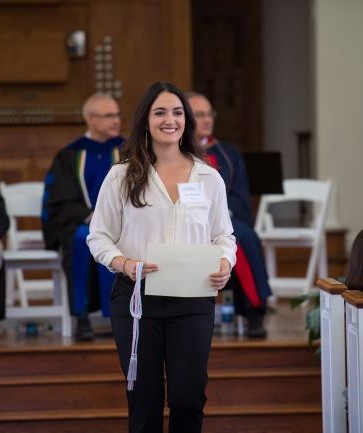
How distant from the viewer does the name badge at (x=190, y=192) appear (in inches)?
146

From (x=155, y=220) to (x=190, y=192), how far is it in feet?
0.50

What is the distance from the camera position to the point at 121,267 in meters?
3.66

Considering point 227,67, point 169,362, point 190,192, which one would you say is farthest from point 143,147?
point 227,67

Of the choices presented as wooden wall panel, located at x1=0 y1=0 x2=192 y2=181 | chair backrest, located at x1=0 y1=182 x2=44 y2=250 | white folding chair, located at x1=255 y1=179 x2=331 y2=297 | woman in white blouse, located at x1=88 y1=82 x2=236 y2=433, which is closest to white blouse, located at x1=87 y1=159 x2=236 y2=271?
woman in white blouse, located at x1=88 y1=82 x2=236 y2=433

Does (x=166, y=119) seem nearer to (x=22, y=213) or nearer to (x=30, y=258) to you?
(x=30, y=258)

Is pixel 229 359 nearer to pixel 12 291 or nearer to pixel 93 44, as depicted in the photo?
pixel 12 291

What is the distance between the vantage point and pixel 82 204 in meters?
6.41

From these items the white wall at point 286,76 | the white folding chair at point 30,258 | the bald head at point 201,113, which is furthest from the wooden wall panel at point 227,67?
the bald head at point 201,113

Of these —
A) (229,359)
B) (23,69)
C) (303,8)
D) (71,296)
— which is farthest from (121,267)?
(303,8)

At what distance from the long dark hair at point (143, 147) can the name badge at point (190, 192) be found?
0.12 m

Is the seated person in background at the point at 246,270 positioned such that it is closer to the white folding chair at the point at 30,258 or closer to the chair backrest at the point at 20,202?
the white folding chair at the point at 30,258

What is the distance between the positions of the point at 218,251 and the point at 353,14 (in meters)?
5.35

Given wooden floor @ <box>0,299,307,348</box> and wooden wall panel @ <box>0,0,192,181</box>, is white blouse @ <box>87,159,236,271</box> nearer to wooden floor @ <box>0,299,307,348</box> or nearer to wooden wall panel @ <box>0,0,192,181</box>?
wooden floor @ <box>0,299,307,348</box>

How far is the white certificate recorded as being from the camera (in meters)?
3.62
